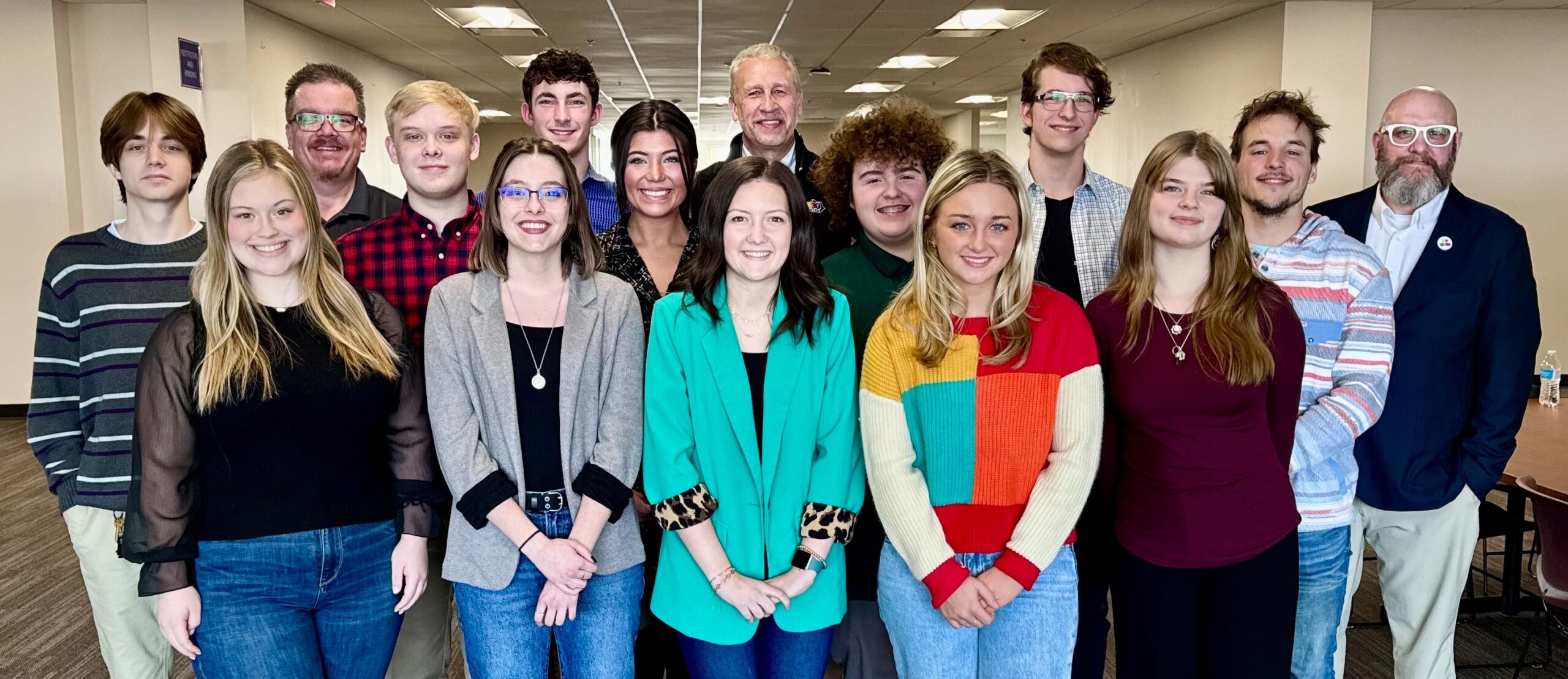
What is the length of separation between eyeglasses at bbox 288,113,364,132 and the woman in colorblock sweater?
2134 mm

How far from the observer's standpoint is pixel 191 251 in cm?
241

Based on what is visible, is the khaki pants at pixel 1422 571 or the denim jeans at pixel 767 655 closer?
the denim jeans at pixel 767 655

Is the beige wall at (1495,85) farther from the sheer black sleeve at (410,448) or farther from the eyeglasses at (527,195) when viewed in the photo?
the sheer black sleeve at (410,448)

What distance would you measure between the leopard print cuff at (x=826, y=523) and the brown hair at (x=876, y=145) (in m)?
0.89

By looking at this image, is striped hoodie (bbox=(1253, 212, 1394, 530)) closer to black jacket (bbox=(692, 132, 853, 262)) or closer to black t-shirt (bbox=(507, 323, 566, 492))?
black jacket (bbox=(692, 132, 853, 262))

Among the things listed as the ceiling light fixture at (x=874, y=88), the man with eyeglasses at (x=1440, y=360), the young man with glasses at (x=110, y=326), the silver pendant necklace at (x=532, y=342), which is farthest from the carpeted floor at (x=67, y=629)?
the ceiling light fixture at (x=874, y=88)

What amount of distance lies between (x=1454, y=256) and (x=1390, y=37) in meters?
7.24

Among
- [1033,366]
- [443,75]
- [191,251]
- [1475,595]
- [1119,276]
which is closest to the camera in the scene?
[1033,366]

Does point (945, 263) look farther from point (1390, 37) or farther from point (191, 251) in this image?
point (1390, 37)

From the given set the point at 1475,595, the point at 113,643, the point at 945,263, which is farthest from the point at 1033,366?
the point at 1475,595

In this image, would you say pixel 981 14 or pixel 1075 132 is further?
pixel 981 14

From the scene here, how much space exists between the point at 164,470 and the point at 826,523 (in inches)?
50.6

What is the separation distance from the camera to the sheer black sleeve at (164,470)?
5.95 feet

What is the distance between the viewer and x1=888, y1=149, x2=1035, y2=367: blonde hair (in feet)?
6.58
